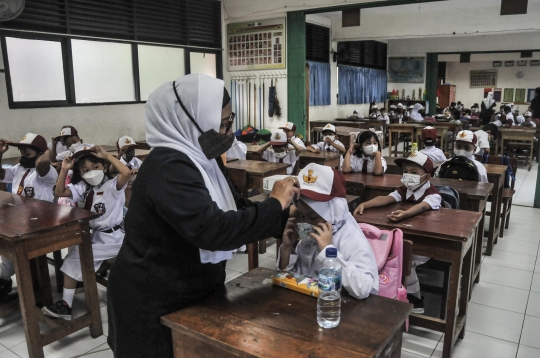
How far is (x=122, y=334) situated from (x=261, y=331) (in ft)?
1.53

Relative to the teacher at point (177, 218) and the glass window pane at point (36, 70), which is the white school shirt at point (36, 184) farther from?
the teacher at point (177, 218)

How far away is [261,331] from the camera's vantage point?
1.23m

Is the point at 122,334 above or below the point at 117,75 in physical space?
below

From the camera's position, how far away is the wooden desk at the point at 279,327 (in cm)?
115

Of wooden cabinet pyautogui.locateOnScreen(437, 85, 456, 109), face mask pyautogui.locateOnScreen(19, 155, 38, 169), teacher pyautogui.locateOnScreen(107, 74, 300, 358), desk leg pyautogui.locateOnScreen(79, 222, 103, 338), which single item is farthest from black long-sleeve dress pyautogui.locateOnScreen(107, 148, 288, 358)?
wooden cabinet pyautogui.locateOnScreen(437, 85, 456, 109)

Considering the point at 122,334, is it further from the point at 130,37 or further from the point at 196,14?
the point at 196,14

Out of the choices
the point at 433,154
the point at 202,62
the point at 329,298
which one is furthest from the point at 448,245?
the point at 202,62

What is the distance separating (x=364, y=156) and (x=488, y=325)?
1.86 metres

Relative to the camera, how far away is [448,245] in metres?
2.22

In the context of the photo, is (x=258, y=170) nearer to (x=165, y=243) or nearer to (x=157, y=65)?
(x=165, y=243)

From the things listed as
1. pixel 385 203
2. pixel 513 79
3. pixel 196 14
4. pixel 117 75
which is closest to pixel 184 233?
pixel 385 203

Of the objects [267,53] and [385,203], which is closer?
[385,203]

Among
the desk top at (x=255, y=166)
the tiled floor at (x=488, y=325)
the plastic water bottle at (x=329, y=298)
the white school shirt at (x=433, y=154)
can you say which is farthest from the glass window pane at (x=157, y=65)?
the plastic water bottle at (x=329, y=298)

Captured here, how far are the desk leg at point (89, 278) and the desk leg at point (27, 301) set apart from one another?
295 mm
